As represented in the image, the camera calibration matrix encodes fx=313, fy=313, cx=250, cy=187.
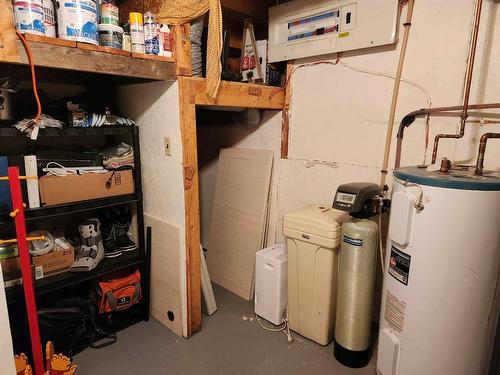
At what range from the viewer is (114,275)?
2.19 meters

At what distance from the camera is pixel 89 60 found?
1.53 metres

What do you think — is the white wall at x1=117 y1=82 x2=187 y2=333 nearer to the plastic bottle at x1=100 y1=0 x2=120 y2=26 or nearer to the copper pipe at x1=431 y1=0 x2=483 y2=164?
the plastic bottle at x1=100 y1=0 x2=120 y2=26

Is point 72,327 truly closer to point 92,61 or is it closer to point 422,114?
point 92,61

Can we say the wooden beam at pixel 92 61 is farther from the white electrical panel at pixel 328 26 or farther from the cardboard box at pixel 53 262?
the cardboard box at pixel 53 262

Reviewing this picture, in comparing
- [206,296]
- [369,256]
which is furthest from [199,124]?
[369,256]

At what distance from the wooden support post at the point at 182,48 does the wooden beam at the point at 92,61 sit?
0.15 ft

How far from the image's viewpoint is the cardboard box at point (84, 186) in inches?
69.2

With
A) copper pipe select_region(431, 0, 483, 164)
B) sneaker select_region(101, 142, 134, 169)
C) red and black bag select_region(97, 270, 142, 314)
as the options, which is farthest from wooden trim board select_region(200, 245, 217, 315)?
copper pipe select_region(431, 0, 483, 164)

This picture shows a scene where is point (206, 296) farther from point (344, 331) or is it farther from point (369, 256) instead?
point (369, 256)

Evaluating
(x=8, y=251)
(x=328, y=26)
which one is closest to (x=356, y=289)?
(x=328, y=26)

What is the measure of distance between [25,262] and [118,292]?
2.30 ft

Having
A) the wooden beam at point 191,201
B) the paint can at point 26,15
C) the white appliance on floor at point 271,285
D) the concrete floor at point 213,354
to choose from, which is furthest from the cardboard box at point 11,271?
the white appliance on floor at point 271,285

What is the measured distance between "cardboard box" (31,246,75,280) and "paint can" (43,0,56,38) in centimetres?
120

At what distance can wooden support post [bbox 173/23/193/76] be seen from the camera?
181cm
